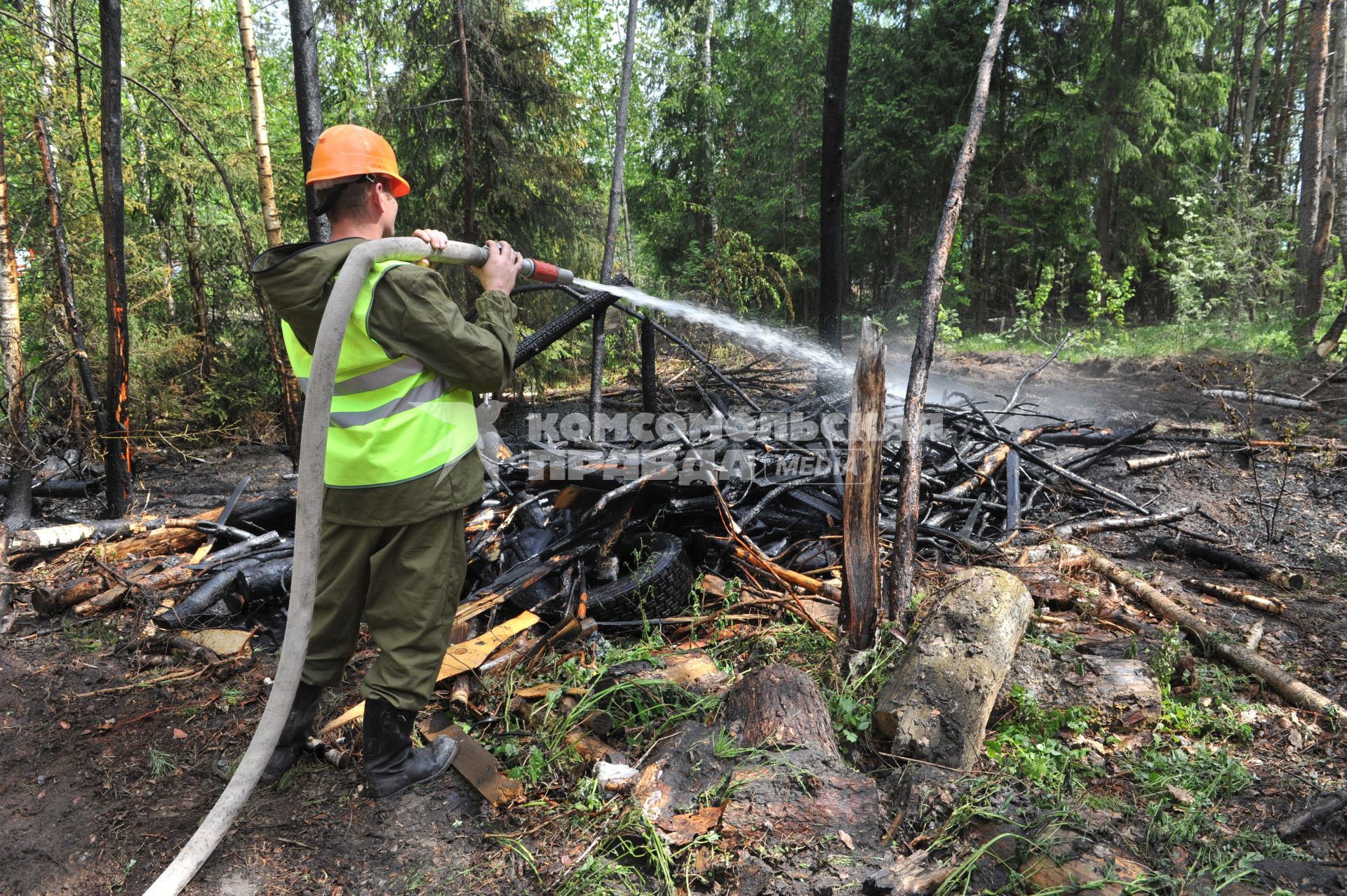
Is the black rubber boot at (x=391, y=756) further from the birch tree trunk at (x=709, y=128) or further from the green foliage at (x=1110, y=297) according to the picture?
the birch tree trunk at (x=709, y=128)

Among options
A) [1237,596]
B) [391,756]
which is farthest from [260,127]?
[1237,596]

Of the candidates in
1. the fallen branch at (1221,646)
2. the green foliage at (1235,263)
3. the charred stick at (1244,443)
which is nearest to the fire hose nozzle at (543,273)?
the fallen branch at (1221,646)

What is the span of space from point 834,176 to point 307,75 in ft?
19.3

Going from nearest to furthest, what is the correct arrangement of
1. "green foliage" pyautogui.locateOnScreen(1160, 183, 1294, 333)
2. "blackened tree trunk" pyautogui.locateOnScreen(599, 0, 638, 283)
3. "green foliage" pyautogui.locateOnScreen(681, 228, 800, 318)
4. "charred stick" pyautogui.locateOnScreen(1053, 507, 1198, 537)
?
"charred stick" pyautogui.locateOnScreen(1053, 507, 1198, 537), "blackened tree trunk" pyautogui.locateOnScreen(599, 0, 638, 283), "green foliage" pyautogui.locateOnScreen(681, 228, 800, 318), "green foliage" pyautogui.locateOnScreen(1160, 183, 1294, 333)

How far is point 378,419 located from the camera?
2361 mm

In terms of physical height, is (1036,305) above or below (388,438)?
above

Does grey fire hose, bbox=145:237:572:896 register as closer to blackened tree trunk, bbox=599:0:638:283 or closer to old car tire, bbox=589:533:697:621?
old car tire, bbox=589:533:697:621

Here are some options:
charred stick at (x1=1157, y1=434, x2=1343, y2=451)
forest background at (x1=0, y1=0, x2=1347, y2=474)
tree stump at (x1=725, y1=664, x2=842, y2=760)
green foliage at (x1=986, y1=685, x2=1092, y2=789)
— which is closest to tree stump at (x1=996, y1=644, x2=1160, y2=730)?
green foliage at (x1=986, y1=685, x2=1092, y2=789)

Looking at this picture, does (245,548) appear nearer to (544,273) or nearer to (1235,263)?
(544,273)

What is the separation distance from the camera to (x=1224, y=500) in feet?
19.4

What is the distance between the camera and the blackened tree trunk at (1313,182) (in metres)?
11.8

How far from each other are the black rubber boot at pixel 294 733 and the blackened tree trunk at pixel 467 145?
22.6 feet

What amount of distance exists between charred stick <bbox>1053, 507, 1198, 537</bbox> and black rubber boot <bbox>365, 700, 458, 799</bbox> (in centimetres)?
463

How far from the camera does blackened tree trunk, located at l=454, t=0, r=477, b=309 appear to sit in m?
8.95
